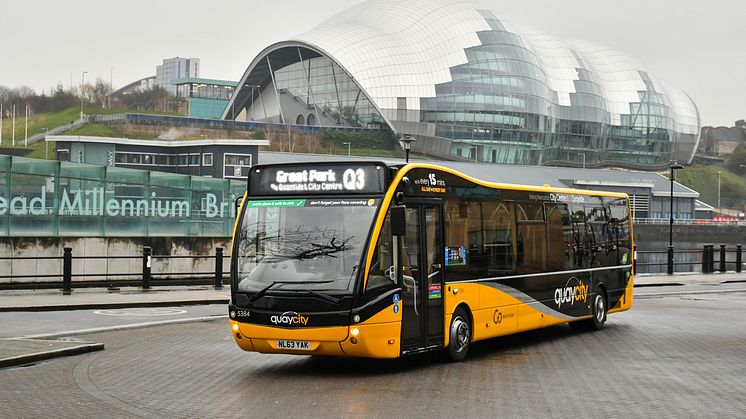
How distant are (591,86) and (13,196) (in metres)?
117

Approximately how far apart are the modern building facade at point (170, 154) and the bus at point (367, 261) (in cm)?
7590

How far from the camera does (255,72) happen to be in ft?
479

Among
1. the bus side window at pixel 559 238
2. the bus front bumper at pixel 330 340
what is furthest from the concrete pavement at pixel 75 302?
the bus side window at pixel 559 238

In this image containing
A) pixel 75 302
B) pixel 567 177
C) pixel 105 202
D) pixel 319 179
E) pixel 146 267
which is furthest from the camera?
pixel 567 177

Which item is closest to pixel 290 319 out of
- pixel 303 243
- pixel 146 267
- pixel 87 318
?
pixel 303 243

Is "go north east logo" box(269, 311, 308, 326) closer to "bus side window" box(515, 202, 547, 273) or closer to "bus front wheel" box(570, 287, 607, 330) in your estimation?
Answer: "bus side window" box(515, 202, 547, 273)

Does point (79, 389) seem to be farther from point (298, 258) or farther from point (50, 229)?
point (50, 229)

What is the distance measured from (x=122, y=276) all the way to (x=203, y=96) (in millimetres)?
146711

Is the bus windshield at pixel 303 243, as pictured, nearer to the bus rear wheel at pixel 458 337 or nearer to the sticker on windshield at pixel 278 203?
the sticker on windshield at pixel 278 203

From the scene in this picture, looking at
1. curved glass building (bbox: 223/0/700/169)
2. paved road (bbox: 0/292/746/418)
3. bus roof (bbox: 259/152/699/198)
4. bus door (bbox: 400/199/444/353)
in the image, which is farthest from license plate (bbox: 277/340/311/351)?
curved glass building (bbox: 223/0/700/169)

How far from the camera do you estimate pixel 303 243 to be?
14.2m

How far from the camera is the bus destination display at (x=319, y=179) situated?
47.6ft

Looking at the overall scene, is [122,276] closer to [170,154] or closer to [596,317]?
[596,317]

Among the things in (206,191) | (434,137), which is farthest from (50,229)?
(434,137)
